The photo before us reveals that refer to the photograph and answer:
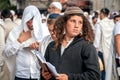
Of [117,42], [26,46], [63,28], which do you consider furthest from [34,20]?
[63,28]

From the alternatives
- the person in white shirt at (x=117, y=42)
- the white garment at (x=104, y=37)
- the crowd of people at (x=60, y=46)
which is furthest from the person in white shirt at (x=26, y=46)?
the white garment at (x=104, y=37)

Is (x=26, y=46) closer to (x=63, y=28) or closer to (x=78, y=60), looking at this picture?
(x=63, y=28)

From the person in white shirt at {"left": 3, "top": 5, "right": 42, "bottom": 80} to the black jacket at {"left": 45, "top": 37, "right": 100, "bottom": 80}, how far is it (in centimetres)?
234

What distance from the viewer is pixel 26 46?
7.53m

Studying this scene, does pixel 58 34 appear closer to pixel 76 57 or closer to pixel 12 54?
pixel 76 57

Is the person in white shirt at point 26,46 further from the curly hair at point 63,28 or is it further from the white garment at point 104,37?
the white garment at point 104,37

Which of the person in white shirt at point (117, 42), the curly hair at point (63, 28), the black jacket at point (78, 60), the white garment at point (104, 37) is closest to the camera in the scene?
the black jacket at point (78, 60)

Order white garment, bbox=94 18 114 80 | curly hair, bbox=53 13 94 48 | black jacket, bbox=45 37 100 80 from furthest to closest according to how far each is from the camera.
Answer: white garment, bbox=94 18 114 80 < curly hair, bbox=53 13 94 48 < black jacket, bbox=45 37 100 80

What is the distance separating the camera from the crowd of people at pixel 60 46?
5.05m

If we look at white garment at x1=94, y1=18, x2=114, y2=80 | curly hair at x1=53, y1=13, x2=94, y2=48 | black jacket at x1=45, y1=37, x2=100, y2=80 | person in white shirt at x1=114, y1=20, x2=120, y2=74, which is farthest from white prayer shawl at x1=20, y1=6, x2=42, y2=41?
white garment at x1=94, y1=18, x2=114, y2=80

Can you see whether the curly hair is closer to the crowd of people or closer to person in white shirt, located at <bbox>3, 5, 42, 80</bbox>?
the crowd of people

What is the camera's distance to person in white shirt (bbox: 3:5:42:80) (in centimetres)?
757

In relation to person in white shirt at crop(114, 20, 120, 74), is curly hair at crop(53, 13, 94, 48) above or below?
above

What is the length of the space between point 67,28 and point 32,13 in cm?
264
